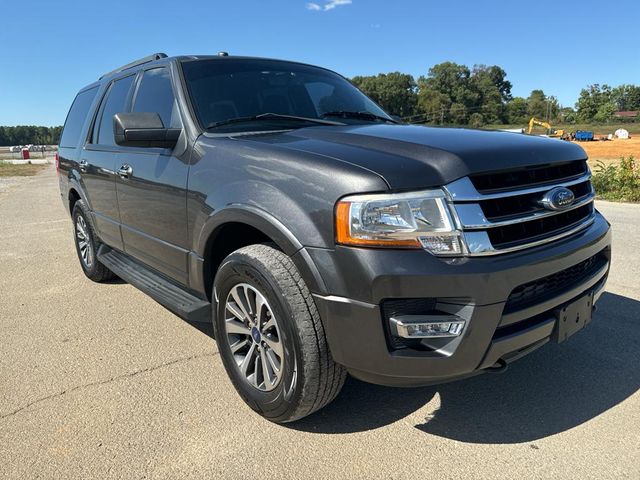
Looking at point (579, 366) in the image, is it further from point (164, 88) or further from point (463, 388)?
point (164, 88)

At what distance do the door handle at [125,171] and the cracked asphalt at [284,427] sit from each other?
118cm

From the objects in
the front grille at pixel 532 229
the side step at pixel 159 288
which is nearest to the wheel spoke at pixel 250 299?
the side step at pixel 159 288

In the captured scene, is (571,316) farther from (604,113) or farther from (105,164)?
(604,113)

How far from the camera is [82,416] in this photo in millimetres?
2654

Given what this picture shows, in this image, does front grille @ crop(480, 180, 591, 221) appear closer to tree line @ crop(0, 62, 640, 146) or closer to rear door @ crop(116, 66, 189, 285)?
rear door @ crop(116, 66, 189, 285)

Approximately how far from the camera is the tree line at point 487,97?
74500mm

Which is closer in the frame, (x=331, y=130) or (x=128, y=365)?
(x=331, y=130)

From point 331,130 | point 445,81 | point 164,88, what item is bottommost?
point 331,130

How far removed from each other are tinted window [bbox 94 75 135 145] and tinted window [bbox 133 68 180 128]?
0.34 meters

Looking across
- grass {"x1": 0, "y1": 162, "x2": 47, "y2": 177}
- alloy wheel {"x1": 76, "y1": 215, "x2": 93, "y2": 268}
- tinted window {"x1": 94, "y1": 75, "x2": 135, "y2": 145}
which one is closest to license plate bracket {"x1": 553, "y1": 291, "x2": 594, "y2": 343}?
tinted window {"x1": 94, "y1": 75, "x2": 135, "y2": 145}

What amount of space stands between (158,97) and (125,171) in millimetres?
604

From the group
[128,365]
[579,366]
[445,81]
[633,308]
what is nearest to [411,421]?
[579,366]

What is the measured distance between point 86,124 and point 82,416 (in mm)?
3242

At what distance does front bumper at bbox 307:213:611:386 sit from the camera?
1.96 meters
